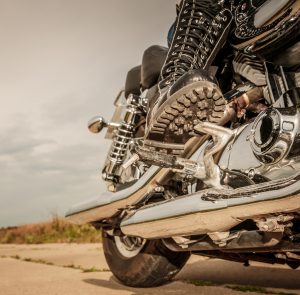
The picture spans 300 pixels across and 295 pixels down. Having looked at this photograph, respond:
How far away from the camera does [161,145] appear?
4.73ft

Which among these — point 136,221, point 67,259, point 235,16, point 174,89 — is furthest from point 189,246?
point 67,259

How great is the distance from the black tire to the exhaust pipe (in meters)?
0.64

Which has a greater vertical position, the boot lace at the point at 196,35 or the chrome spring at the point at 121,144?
the boot lace at the point at 196,35

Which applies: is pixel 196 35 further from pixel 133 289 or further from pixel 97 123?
pixel 133 289

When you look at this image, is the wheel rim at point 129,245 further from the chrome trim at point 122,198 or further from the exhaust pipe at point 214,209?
the exhaust pipe at point 214,209

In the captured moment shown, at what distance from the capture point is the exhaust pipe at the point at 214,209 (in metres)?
1.08

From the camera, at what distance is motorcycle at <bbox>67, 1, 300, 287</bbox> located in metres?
1.19

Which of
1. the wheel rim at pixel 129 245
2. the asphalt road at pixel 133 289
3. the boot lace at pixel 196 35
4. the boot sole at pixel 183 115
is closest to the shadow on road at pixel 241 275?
the asphalt road at pixel 133 289

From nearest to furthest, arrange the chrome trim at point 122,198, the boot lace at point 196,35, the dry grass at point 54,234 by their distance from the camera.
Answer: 1. the boot lace at point 196,35
2. the chrome trim at point 122,198
3. the dry grass at point 54,234

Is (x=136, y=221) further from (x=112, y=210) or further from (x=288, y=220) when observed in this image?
(x=288, y=220)

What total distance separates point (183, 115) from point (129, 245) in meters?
1.22

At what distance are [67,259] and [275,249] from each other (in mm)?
2740

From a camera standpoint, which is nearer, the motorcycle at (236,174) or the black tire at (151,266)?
the motorcycle at (236,174)

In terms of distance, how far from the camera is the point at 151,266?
2244 millimetres
